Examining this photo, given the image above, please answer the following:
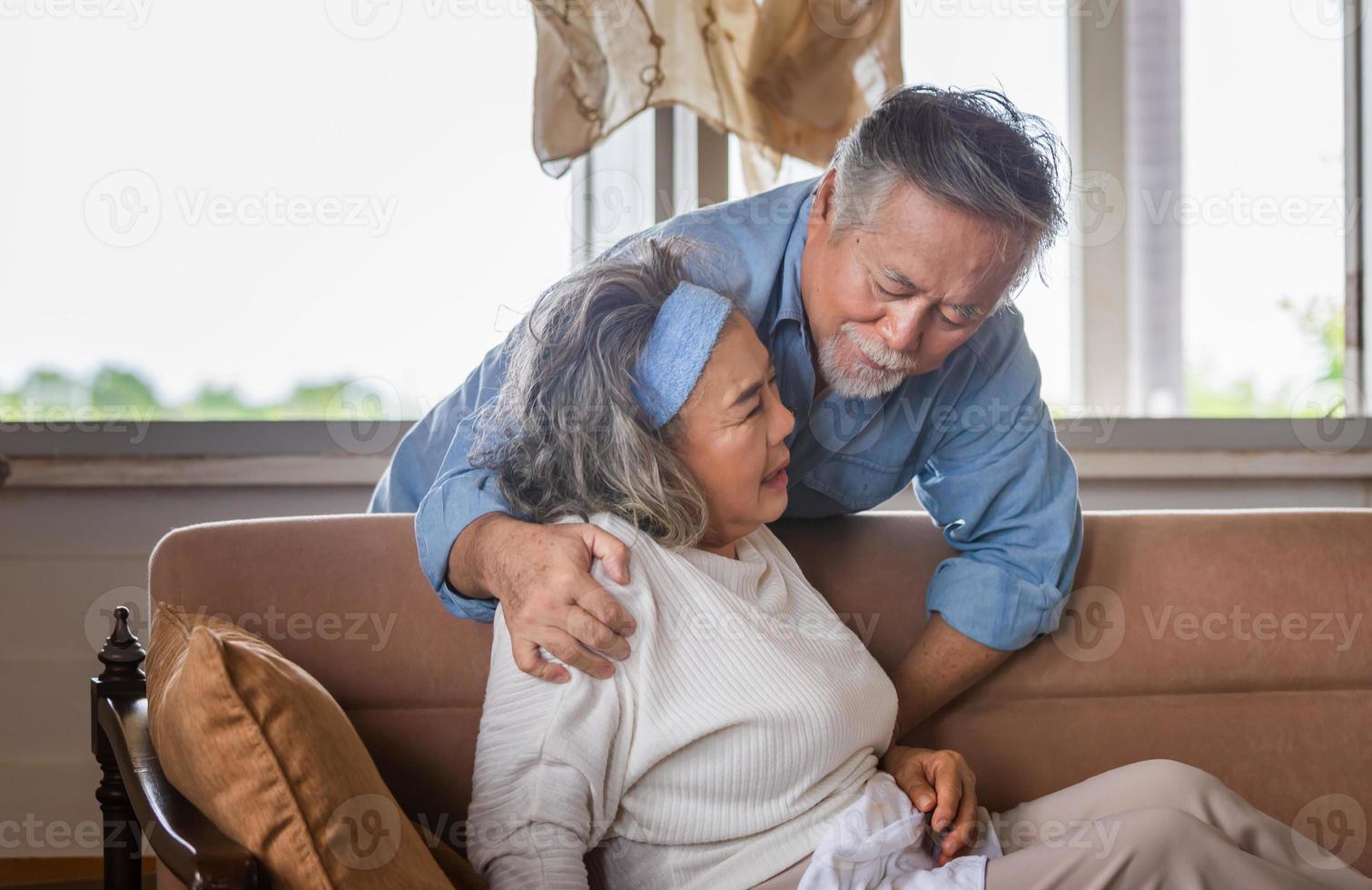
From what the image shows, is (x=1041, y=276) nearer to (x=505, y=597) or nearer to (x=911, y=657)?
(x=911, y=657)

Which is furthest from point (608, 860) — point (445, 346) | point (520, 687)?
point (445, 346)

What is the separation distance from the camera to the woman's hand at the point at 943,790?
1.29m

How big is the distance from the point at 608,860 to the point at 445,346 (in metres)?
1.56

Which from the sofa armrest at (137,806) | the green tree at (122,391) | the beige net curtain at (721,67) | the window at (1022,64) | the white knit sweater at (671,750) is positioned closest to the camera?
the sofa armrest at (137,806)

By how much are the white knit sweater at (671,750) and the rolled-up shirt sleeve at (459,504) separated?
143 millimetres

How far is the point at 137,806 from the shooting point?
109cm

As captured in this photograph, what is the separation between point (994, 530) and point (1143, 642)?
31cm

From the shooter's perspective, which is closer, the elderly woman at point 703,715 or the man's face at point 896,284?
the elderly woman at point 703,715

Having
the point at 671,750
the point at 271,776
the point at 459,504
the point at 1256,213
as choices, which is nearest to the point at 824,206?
the point at 459,504

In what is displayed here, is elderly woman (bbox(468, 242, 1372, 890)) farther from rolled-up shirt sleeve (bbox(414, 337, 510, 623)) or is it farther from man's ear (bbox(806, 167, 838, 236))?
man's ear (bbox(806, 167, 838, 236))

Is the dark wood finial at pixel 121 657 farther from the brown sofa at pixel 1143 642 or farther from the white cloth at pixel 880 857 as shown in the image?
the white cloth at pixel 880 857

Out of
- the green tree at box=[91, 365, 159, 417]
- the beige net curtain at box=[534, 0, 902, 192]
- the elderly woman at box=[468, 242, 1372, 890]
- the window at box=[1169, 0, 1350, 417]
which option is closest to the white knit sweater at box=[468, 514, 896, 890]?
the elderly woman at box=[468, 242, 1372, 890]

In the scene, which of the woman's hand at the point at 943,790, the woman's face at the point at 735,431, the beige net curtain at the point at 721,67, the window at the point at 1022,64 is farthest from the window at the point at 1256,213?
the woman's face at the point at 735,431

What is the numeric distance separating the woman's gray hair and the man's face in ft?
0.72
